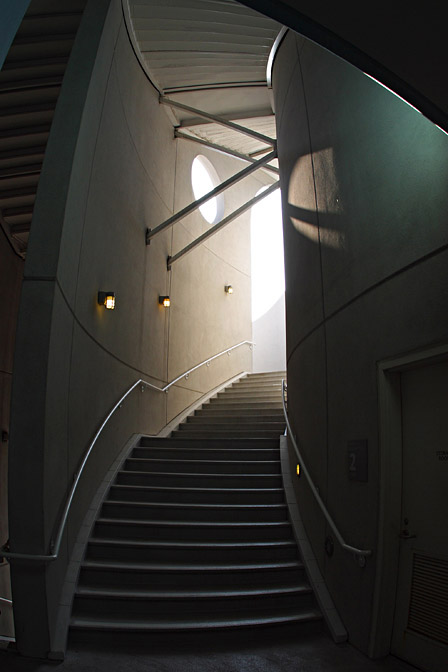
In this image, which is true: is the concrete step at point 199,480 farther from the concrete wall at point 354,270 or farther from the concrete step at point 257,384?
the concrete step at point 257,384

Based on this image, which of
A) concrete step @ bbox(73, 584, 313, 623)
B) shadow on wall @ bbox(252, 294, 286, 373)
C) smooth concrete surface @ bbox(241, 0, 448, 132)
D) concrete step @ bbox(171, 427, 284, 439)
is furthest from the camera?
shadow on wall @ bbox(252, 294, 286, 373)

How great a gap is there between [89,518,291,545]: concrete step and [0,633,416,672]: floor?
1.15 meters

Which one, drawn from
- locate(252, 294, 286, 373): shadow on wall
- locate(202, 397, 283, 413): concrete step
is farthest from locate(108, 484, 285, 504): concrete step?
locate(252, 294, 286, 373): shadow on wall

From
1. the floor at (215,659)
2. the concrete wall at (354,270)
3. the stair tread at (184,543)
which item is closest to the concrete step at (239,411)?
the concrete wall at (354,270)

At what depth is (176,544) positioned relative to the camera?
4535 mm

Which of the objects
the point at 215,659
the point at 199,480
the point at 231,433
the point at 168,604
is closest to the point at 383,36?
the point at 215,659

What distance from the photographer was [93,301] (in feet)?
16.9

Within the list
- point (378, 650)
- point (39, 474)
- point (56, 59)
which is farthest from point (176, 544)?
point (56, 59)

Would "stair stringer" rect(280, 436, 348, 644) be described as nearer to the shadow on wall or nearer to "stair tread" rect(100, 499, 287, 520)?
"stair tread" rect(100, 499, 287, 520)

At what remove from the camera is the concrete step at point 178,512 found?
5.08 m

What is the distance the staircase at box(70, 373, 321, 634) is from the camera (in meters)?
3.97

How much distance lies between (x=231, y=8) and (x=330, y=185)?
360 centimetres

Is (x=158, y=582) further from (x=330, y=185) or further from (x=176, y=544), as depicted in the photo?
(x=330, y=185)

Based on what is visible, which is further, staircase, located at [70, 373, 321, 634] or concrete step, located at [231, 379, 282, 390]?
concrete step, located at [231, 379, 282, 390]
